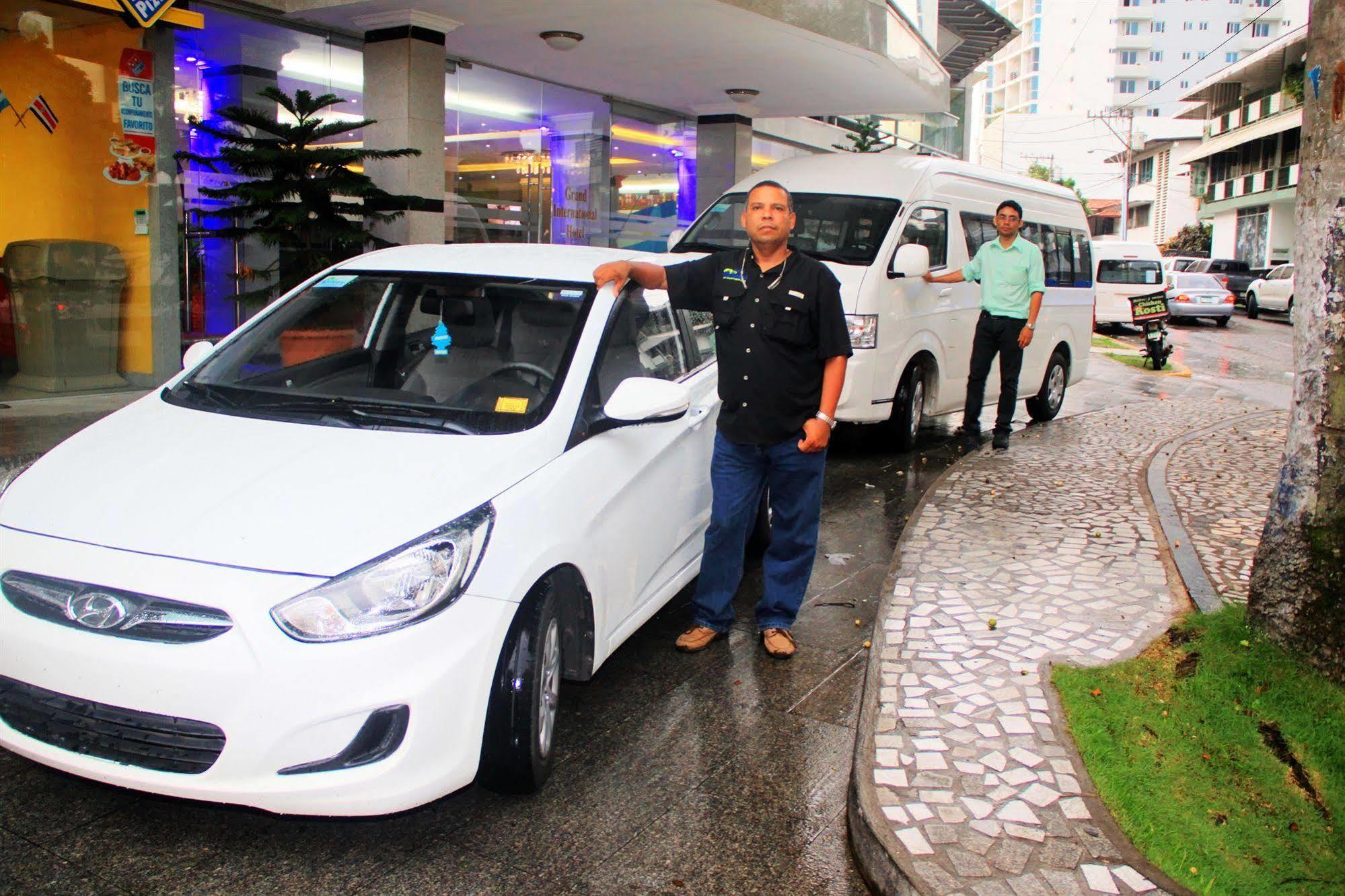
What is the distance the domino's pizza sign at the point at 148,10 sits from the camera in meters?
9.47

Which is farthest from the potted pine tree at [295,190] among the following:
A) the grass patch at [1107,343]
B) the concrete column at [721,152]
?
the grass patch at [1107,343]

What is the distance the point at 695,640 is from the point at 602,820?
4.79 feet

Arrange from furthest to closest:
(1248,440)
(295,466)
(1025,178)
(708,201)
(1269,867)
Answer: (708,201) → (1025,178) → (1248,440) → (295,466) → (1269,867)

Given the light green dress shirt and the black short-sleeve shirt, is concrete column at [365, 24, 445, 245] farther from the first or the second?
the black short-sleeve shirt

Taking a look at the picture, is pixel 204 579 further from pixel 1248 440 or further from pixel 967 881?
pixel 1248 440

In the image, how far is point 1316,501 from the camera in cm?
425

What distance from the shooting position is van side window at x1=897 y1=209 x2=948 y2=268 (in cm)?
881

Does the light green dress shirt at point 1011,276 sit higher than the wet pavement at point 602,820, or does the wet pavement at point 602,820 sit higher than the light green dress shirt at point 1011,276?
the light green dress shirt at point 1011,276

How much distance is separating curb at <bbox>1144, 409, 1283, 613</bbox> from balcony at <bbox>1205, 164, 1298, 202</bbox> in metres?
39.8

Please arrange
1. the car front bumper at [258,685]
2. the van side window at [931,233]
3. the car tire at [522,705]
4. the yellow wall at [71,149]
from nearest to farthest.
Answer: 1. the car front bumper at [258,685]
2. the car tire at [522,705]
3. the van side window at [931,233]
4. the yellow wall at [71,149]

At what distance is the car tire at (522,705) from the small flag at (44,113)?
8757mm

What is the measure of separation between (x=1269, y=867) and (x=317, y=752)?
8.30 ft

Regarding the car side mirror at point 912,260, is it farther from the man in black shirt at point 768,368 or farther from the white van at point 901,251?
the man in black shirt at point 768,368

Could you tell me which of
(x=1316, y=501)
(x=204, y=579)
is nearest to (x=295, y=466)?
(x=204, y=579)
